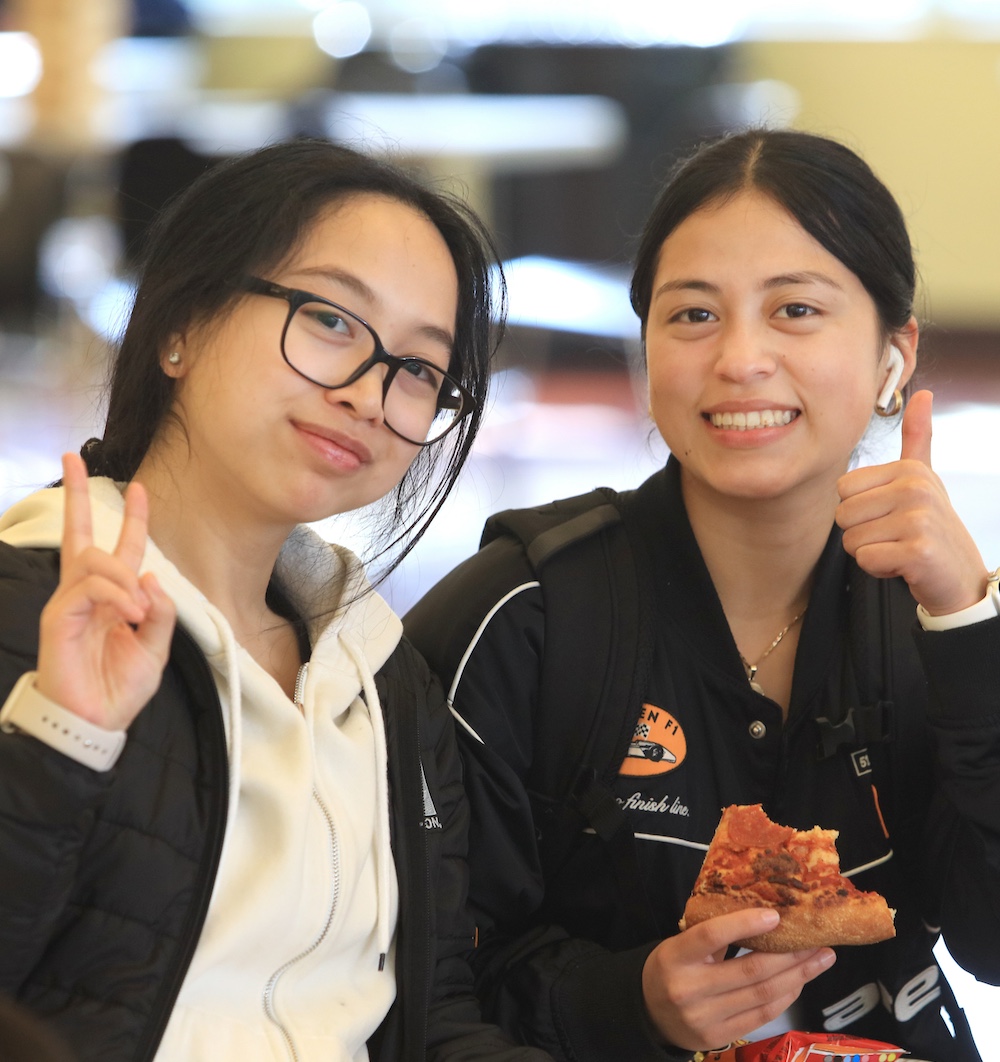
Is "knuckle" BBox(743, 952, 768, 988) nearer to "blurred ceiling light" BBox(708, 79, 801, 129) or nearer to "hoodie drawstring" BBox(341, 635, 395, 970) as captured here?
"hoodie drawstring" BBox(341, 635, 395, 970)

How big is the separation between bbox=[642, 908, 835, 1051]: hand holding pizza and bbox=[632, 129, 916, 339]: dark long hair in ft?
2.61

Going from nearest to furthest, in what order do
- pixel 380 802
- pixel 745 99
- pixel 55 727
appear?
pixel 55 727, pixel 380 802, pixel 745 99

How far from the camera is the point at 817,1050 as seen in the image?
136cm

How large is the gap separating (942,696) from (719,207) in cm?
65

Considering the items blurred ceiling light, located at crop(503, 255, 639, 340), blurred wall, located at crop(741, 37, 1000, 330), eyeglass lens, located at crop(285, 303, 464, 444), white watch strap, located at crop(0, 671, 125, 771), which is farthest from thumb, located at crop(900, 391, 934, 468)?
blurred wall, located at crop(741, 37, 1000, 330)

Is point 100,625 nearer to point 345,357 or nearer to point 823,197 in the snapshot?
point 345,357

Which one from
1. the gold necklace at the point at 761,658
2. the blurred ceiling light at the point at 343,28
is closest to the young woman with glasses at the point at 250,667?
the gold necklace at the point at 761,658

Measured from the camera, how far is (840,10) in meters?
5.97

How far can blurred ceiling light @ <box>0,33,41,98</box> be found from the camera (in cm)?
529

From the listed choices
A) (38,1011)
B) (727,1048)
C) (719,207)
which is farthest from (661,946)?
(719,207)

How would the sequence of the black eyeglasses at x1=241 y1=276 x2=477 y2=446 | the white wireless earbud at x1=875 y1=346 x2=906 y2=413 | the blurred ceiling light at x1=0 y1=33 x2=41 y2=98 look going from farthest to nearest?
the blurred ceiling light at x1=0 y1=33 x2=41 y2=98, the white wireless earbud at x1=875 y1=346 x2=906 y2=413, the black eyeglasses at x1=241 y1=276 x2=477 y2=446

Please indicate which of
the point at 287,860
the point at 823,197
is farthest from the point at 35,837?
the point at 823,197

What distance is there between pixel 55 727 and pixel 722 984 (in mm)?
747

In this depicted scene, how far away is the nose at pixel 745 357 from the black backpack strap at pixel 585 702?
28 centimetres
